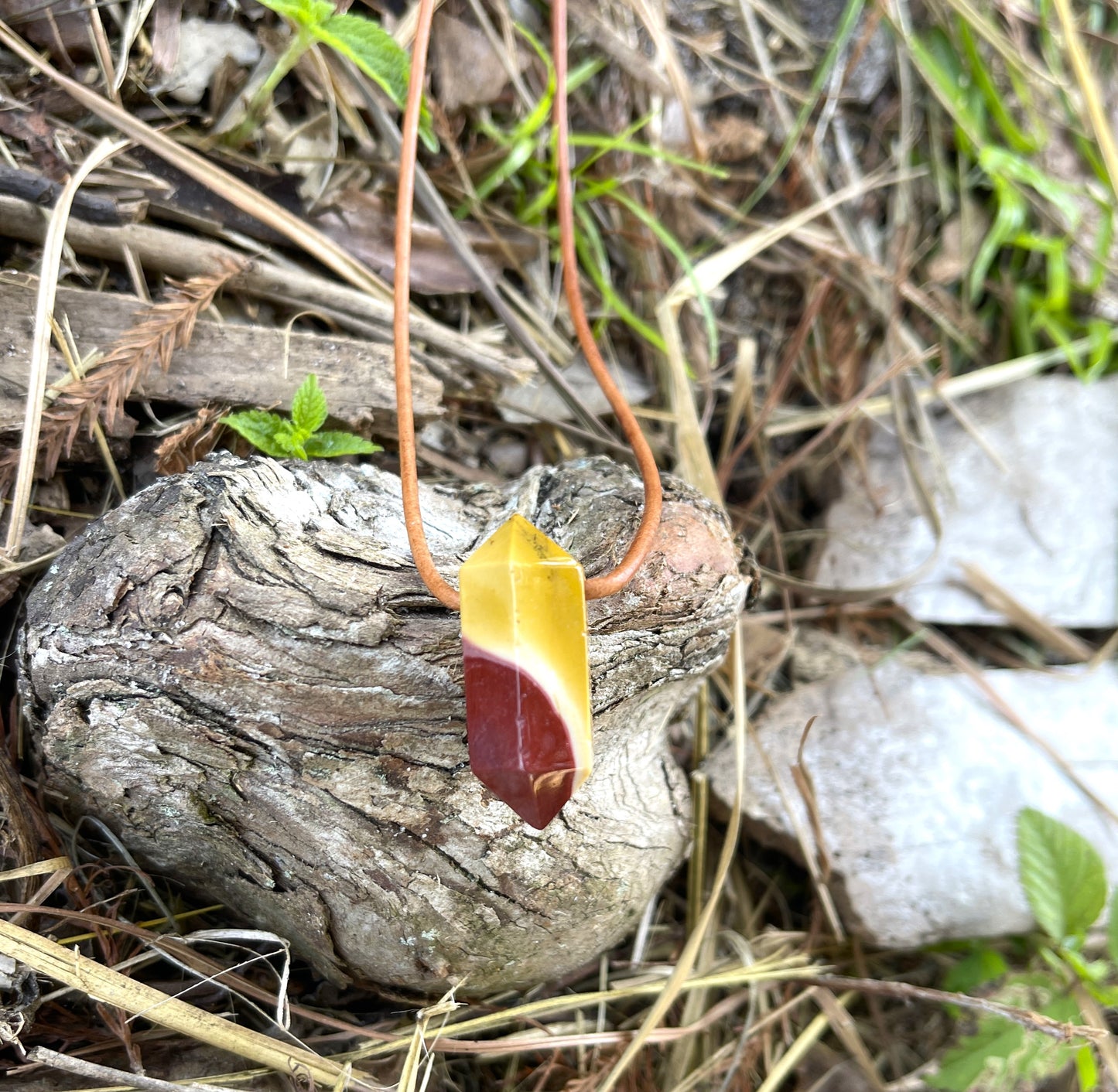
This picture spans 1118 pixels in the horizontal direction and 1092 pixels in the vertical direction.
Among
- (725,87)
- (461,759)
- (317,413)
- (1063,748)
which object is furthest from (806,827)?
(725,87)

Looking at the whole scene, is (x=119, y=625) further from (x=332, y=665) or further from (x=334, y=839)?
(x=334, y=839)

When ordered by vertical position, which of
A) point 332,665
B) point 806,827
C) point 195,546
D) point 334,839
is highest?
point 195,546

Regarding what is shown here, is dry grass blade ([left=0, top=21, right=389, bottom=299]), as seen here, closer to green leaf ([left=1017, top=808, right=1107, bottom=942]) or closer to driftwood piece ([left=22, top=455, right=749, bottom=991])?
driftwood piece ([left=22, top=455, right=749, bottom=991])

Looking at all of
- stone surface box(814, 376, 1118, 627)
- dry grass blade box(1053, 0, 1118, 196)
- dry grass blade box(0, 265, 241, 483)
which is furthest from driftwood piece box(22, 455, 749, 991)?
dry grass blade box(1053, 0, 1118, 196)

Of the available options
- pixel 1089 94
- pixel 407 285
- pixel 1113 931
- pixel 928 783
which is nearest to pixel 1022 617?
pixel 928 783

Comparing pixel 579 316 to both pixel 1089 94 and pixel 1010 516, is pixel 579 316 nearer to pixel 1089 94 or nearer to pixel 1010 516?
pixel 1010 516
